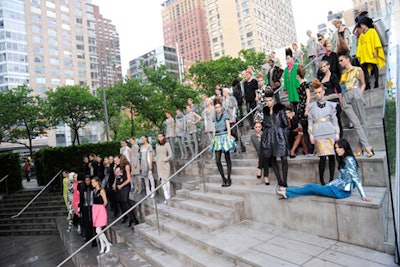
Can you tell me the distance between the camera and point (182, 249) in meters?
4.75

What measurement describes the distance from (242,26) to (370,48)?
95.0 metres

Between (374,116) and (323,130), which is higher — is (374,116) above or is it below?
above

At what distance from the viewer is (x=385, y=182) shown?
4.21 metres

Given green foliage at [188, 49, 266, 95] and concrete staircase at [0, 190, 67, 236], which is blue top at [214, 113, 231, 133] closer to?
concrete staircase at [0, 190, 67, 236]

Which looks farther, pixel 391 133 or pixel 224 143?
pixel 224 143

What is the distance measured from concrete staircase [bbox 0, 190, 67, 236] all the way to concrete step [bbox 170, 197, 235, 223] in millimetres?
7944

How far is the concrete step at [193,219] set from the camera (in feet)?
16.5

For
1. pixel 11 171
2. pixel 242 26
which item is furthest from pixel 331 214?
pixel 242 26

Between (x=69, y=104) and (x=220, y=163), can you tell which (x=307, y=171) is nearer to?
(x=220, y=163)

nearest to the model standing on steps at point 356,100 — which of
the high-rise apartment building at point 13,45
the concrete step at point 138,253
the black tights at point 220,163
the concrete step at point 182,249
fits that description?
the black tights at point 220,163

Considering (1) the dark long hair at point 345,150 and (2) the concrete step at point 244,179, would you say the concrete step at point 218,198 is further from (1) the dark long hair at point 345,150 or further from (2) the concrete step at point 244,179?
(1) the dark long hair at point 345,150

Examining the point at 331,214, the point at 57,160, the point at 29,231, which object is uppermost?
the point at 57,160

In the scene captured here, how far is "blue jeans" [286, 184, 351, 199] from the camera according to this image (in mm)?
3947

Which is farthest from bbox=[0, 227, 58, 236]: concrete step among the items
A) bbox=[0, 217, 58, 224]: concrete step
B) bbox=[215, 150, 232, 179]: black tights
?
bbox=[215, 150, 232, 179]: black tights
